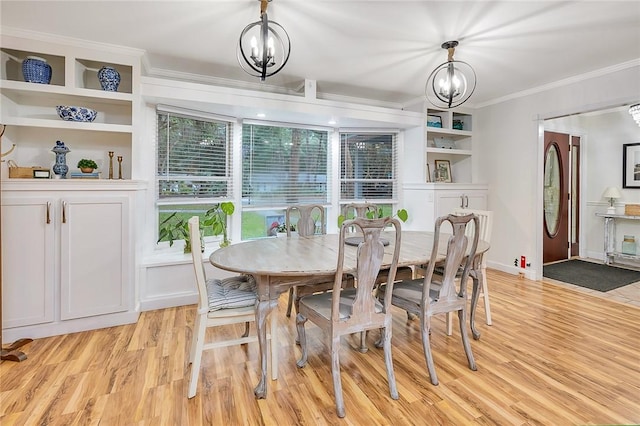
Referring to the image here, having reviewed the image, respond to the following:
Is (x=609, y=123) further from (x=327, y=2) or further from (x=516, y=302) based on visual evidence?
(x=327, y=2)

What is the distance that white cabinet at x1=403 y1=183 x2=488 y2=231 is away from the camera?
465 centimetres

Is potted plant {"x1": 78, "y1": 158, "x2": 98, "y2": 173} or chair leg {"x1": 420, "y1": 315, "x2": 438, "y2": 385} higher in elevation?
potted plant {"x1": 78, "y1": 158, "x2": 98, "y2": 173}

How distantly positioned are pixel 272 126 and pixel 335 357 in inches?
125

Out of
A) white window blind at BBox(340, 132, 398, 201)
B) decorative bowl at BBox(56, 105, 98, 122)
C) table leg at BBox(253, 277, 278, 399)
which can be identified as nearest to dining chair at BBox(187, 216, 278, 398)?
table leg at BBox(253, 277, 278, 399)

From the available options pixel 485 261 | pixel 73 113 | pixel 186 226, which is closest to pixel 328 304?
pixel 485 261

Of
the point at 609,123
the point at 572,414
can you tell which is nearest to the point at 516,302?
the point at 572,414

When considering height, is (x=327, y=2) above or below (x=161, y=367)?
above

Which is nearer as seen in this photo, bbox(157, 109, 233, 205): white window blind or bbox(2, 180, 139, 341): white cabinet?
bbox(2, 180, 139, 341): white cabinet

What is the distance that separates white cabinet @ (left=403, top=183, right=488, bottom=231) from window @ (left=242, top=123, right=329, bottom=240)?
1291 mm

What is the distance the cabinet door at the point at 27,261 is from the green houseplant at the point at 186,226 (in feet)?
3.48

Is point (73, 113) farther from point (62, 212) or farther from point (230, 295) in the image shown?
point (230, 295)

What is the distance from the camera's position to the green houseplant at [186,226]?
12.1ft

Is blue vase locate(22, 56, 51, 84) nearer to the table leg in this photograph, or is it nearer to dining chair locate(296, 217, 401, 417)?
the table leg

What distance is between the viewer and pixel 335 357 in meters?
1.90
